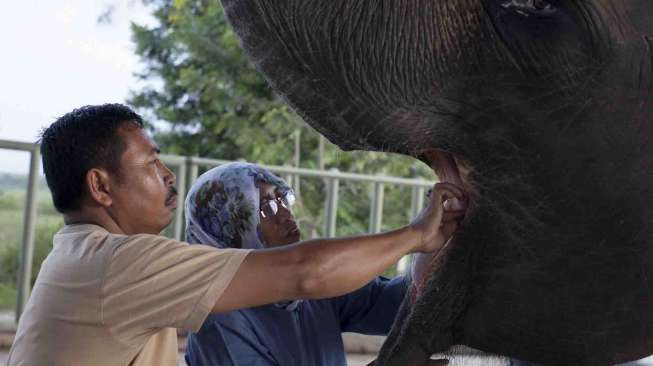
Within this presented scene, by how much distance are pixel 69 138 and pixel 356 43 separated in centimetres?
79

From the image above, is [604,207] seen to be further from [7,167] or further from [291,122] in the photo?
[291,122]

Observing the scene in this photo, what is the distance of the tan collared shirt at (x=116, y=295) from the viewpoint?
1917mm

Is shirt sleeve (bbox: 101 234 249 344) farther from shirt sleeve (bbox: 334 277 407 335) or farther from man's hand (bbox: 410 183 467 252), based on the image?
shirt sleeve (bbox: 334 277 407 335)

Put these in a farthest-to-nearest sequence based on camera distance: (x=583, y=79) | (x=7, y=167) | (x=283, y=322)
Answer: (x=7, y=167), (x=283, y=322), (x=583, y=79)

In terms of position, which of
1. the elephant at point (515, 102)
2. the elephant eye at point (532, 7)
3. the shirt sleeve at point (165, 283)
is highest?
the elephant eye at point (532, 7)

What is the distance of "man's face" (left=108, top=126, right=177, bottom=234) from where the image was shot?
214 cm

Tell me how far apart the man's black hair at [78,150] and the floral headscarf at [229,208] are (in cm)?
58

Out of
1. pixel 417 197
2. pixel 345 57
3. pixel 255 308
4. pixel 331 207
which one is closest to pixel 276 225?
pixel 255 308

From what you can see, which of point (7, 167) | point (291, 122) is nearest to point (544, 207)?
point (7, 167)

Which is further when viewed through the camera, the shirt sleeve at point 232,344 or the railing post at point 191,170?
the railing post at point 191,170

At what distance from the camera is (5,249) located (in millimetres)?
6242

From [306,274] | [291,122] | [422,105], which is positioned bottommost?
[291,122]

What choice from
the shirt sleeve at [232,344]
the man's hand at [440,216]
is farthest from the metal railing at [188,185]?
the man's hand at [440,216]

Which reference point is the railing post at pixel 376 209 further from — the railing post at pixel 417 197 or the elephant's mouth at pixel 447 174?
the elephant's mouth at pixel 447 174
